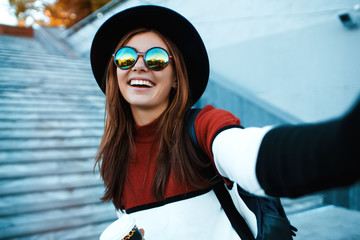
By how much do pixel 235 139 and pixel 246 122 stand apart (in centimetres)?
463

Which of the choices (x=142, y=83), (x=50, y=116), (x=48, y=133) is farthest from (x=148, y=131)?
(x=50, y=116)

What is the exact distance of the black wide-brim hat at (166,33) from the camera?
135cm

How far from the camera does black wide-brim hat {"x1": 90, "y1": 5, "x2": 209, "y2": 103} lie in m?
1.35

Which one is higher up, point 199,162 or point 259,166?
point 259,166

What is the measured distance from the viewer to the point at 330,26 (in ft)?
13.8

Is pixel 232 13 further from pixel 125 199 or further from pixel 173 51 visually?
pixel 125 199

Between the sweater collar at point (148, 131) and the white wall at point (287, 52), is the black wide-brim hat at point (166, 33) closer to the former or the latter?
the sweater collar at point (148, 131)

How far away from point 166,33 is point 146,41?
0.13 meters

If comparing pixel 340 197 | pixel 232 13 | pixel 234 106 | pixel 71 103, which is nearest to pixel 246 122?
pixel 234 106

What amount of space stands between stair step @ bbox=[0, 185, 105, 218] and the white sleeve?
2921 mm

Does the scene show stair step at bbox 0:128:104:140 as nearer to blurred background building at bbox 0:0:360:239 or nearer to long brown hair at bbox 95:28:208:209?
blurred background building at bbox 0:0:360:239

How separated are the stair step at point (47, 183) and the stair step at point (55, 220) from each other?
360 millimetres

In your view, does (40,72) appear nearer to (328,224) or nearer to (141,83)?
(141,83)

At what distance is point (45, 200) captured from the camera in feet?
10.1
